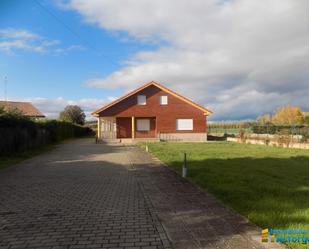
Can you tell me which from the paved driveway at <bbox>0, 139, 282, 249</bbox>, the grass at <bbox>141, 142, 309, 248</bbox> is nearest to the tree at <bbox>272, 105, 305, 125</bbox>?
the grass at <bbox>141, 142, 309, 248</bbox>

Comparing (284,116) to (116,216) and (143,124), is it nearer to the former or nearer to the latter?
(143,124)

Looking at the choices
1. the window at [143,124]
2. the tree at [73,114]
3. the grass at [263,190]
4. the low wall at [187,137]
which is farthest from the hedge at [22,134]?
the tree at [73,114]

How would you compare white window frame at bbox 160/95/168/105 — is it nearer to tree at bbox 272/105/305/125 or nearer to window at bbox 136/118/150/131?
window at bbox 136/118/150/131

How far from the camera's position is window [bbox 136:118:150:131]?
119ft

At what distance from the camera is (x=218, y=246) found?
14.0 feet

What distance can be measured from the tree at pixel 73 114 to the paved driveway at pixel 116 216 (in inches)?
2124

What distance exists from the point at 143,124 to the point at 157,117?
78.8 inches

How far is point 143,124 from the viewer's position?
3634 cm

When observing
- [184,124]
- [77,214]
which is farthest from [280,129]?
[77,214]

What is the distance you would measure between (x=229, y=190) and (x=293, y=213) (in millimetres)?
2154

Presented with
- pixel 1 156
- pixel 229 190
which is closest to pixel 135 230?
pixel 229 190

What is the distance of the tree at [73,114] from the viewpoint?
205ft

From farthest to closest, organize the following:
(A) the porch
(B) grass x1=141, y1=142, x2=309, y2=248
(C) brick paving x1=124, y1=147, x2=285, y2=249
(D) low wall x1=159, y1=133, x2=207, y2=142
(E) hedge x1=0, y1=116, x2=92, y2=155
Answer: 1. (D) low wall x1=159, y1=133, x2=207, y2=142
2. (A) the porch
3. (E) hedge x1=0, y1=116, x2=92, y2=155
4. (B) grass x1=141, y1=142, x2=309, y2=248
5. (C) brick paving x1=124, y1=147, x2=285, y2=249

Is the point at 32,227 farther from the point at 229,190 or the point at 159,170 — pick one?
the point at 159,170
